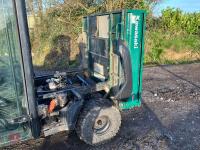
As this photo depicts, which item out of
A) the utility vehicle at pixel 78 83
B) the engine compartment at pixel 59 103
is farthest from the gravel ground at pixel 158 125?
the engine compartment at pixel 59 103

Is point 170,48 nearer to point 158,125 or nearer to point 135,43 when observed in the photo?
point 158,125

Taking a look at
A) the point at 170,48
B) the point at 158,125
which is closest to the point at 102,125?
the point at 158,125

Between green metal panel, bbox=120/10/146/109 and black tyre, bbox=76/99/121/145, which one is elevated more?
green metal panel, bbox=120/10/146/109

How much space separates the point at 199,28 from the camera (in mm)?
13078

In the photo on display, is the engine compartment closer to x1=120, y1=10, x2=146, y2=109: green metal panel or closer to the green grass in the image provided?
x1=120, y1=10, x2=146, y2=109: green metal panel

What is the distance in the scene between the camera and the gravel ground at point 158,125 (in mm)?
4172

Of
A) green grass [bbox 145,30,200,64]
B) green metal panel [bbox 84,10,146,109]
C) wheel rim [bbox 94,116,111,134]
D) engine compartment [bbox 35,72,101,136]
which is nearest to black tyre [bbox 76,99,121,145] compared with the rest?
wheel rim [bbox 94,116,111,134]

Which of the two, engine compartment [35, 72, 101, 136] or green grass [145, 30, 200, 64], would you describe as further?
green grass [145, 30, 200, 64]

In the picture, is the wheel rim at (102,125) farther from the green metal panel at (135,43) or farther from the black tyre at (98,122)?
the green metal panel at (135,43)

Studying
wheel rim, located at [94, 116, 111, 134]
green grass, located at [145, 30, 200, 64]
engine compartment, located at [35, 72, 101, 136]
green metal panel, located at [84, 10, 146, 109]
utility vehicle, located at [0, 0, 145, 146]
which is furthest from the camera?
green grass, located at [145, 30, 200, 64]

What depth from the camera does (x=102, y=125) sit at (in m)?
4.21

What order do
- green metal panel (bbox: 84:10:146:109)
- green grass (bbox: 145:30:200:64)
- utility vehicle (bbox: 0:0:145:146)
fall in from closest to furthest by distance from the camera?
utility vehicle (bbox: 0:0:145:146)
green metal panel (bbox: 84:10:146:109)
green grass (bbox: 145:30:200:64)

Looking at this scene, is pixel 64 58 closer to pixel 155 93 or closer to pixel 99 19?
pixel 155 93

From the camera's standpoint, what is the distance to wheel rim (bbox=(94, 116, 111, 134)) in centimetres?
413
